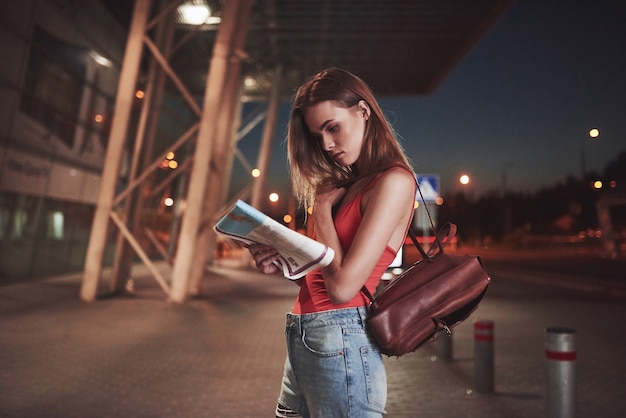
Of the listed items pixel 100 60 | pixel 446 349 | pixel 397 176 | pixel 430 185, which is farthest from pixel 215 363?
pixel 100 60

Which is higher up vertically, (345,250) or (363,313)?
(345,250)

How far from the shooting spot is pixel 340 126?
1798 millimetres

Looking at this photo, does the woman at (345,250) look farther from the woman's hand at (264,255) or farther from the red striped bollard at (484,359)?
the red striped bollard at (484,359)

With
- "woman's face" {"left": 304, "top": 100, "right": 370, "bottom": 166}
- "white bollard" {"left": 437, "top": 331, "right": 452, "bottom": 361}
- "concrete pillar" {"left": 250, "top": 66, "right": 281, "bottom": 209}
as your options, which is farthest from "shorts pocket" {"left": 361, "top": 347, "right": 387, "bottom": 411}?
"concrete pillar" {"left": 250, "top": 66, "right": 281, "bottom": 209}

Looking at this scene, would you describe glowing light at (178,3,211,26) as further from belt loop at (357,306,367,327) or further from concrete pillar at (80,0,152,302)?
belt loop at (357,306,367,327)

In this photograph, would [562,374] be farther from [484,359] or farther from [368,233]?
[368,233]

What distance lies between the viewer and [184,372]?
672cm

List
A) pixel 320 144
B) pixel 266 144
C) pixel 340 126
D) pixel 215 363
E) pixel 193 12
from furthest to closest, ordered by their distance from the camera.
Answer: pixel 266 144, pixel 193 12, pixel 215 363, pixel 320 144, pixel 340 126

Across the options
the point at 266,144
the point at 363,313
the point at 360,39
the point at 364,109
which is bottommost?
the point at 363,313

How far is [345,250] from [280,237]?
25 centimetres

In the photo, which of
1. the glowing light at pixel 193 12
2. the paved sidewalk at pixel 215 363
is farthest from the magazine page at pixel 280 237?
the glowing light at pixel 193 12

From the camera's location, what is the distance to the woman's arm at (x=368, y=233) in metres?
1.53

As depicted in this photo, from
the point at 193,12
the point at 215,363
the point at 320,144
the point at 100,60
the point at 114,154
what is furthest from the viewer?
the point at 100,60

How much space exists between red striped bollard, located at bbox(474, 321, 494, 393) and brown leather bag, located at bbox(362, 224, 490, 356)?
462 cm
